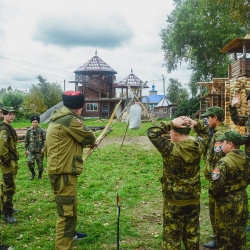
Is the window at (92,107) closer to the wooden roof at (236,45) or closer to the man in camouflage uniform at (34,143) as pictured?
the wooden roof at (236,45)

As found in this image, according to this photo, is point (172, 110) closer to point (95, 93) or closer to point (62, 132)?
point (95, 93)

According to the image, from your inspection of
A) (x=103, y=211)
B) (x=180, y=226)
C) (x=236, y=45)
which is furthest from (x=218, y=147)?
(x=236, y=45)

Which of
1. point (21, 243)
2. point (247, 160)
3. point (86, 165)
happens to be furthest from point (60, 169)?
point (86, 165)

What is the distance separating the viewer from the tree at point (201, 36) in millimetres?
31706

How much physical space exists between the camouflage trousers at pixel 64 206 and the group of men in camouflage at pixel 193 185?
125 cm

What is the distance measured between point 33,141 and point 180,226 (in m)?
6.83

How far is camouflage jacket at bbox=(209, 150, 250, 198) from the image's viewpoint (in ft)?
12.4

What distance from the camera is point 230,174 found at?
3.80m

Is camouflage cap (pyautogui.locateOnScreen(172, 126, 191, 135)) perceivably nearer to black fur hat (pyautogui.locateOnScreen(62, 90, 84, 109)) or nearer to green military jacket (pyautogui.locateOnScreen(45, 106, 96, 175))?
green military jacket (pyautogui.locateOnScreen(45, 106, 96, 175))

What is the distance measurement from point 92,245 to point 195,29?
105 ft

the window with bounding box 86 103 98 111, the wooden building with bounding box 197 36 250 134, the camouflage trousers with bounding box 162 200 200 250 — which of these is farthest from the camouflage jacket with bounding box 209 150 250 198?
the window with bounding box 86 103 98 111

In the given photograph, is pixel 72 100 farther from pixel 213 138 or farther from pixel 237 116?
pixel 237 116

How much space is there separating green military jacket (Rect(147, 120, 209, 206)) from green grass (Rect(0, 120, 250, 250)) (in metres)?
1.63

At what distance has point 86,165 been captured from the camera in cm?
1184
